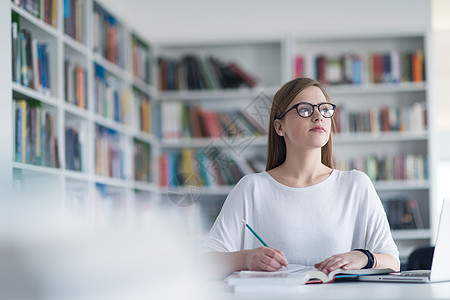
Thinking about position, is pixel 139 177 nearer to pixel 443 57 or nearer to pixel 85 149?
pixel 85 149

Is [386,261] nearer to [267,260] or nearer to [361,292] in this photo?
[267,260]

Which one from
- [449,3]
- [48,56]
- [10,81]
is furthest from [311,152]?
[449,3]

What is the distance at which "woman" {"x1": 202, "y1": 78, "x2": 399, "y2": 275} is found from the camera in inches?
62.1

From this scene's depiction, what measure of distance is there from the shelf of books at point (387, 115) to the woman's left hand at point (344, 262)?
3.03 meters

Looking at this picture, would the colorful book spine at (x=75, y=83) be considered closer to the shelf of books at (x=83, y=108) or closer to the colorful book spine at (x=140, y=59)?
the shelf of books at (x=83, y=108)

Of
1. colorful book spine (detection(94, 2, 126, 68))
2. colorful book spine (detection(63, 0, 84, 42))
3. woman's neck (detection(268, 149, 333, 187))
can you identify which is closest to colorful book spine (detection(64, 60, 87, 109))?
colorful book spine (detection(63, 0, 84, 42))

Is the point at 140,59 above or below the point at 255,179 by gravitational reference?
above

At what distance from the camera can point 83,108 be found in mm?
3344

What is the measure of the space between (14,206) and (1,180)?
45mm

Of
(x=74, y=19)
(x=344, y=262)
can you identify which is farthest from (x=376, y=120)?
(x=344, y=262)

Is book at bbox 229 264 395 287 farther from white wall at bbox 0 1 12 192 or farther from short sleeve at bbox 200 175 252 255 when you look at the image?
white wall at bbox 0 1 12 192

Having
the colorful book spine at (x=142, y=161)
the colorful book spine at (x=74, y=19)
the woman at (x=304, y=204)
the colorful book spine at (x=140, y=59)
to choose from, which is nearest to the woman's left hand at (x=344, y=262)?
the woman at (x=304, y=204)

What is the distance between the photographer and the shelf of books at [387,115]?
430 centimetres

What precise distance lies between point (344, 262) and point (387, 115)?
325cm
